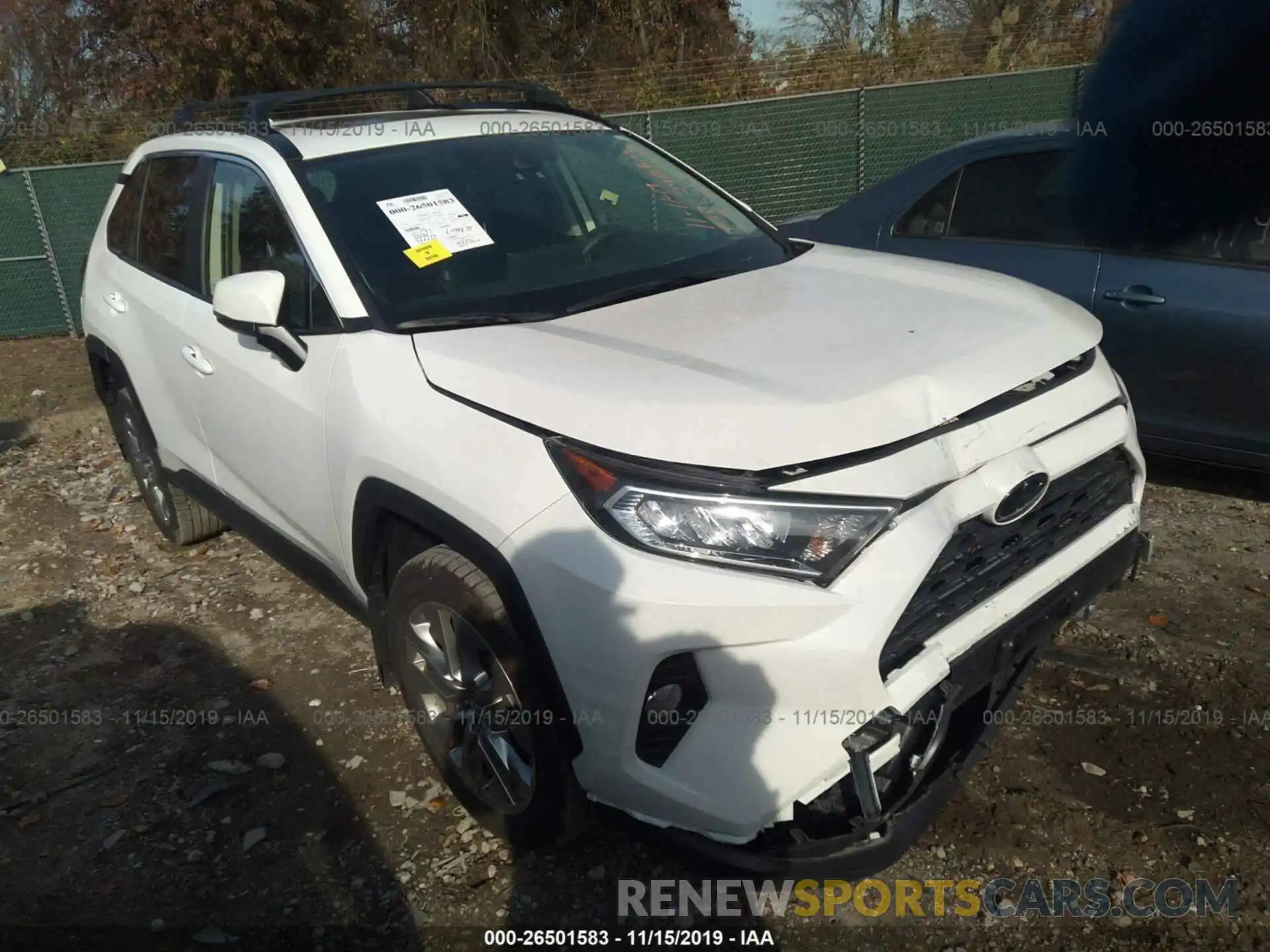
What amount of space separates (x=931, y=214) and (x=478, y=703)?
10.3 ft

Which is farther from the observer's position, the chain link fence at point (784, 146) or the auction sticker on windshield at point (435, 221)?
the chain link fence at point (784, 146)

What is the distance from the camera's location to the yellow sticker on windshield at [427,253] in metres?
2.79

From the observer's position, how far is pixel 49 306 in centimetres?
1011

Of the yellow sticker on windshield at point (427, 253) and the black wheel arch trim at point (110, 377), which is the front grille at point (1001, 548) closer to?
the yellow sticker on windshield at point (427, 253)

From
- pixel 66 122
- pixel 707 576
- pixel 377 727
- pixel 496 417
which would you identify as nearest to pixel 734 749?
pixel 707 576

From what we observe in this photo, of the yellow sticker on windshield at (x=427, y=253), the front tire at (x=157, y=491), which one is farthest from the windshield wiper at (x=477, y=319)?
the front tire at (x=157, y=491)

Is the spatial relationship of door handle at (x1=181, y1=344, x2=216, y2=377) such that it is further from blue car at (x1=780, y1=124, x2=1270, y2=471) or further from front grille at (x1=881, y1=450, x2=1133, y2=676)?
blue car at (x1=780, y1=124, x2=1270, y2=471)

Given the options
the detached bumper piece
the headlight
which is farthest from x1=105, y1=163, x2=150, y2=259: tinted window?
the detached bumper piece

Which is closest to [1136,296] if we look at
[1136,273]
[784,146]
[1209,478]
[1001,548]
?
[1136,273]

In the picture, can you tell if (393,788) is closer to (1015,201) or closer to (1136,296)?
(1136,296)

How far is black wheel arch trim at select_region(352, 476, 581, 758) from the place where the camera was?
214 centimetres

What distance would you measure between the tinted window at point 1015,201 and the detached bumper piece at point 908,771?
210 cm

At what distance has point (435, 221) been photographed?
2.90 meters

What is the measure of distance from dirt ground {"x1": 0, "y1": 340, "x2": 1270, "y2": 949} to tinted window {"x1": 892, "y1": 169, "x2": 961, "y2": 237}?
154 cm
